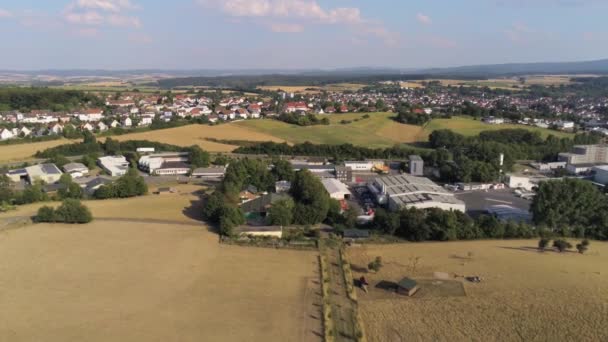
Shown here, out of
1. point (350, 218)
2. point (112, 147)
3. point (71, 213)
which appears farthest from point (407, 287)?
point (112, 147)

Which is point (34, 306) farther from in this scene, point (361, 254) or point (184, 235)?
point (361, 254)

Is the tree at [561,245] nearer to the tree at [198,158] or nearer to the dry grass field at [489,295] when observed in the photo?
the dry grass field at [489,295]

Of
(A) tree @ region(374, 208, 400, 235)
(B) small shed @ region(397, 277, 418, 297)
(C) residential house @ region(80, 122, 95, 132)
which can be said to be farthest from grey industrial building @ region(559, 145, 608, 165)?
(C) residential house @ region(80, 122, 95, 132)

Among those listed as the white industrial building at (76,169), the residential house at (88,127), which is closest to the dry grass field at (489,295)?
the white industrial building at (76,169)

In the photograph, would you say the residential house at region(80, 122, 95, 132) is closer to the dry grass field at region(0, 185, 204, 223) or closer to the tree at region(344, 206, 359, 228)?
the dry grass field at region(0, 185, 204, 223)

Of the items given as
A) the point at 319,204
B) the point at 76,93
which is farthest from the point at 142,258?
the point at 76,93

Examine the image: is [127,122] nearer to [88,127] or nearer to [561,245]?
[88,127]
